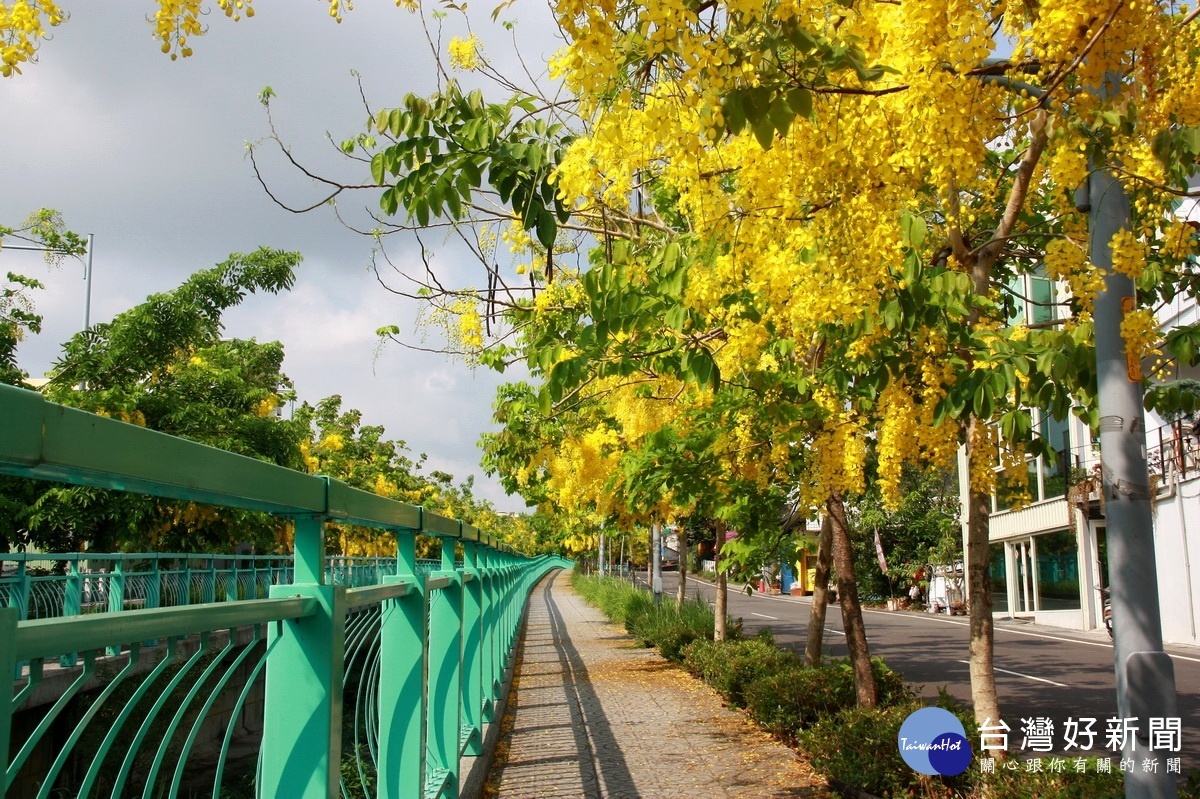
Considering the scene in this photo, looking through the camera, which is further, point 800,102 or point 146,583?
point 146,583

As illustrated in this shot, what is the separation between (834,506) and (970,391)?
3.33 meters

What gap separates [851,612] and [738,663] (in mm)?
2260

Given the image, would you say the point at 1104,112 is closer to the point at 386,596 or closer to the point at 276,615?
the point at 386,596

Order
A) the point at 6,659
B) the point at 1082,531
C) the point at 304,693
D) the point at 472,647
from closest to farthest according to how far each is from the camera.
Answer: the point at 6,659, the point at 304,693, the point at 472,647, the point at 1082,531

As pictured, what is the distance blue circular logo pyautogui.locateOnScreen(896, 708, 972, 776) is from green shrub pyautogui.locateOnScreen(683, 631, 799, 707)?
358 centimetres

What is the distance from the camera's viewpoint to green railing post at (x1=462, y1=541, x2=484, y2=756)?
594 centimetres

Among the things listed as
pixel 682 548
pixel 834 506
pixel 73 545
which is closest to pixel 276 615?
pixel 834 506

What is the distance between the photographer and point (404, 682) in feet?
10.8

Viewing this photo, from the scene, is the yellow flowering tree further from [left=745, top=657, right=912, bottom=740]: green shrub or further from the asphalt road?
[left=745, top=657, right=912, bottom=740]: green shrub

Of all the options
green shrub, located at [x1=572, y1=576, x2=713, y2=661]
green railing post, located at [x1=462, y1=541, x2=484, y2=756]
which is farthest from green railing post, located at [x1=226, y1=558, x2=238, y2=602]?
green shrub, located at [x1=572, y1=576, x2=713, y2=661]

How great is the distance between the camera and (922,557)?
3284 cm

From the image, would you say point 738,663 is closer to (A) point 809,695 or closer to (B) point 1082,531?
(A) point 809,695

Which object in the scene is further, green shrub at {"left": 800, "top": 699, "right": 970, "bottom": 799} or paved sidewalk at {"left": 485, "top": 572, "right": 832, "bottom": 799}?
paved sidewalk at {"left": 485, "top": 572, "right": 832, "bottom": 799}

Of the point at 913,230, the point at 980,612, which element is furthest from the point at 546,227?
the point at 980,612
